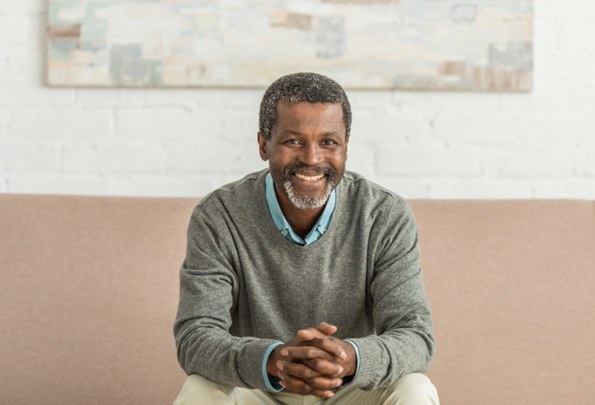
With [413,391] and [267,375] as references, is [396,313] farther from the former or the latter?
[267,375]

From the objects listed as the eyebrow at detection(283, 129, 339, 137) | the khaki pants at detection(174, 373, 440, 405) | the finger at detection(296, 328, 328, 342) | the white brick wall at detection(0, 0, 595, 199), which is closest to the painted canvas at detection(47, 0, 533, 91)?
the white brick wall at detection(0, 0, 595, 199)

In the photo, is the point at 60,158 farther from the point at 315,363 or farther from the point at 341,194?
the point at 315,363

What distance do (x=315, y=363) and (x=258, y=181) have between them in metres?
0.53

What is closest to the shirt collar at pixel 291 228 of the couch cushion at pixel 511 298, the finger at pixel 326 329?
the finger at pixel 326 329

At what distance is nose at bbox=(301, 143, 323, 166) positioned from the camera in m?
1.91

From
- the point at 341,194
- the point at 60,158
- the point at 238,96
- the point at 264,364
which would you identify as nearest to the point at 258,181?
the point at 341,194

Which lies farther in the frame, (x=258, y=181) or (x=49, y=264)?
(x=49, y=264)

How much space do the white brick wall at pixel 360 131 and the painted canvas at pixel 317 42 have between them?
0.17 feet

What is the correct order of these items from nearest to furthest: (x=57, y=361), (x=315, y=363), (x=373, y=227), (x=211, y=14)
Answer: (x=315, y=363), (x=373, y=227), (x=57, y=361), (x=211, y=14)

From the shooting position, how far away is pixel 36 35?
8.93 ft

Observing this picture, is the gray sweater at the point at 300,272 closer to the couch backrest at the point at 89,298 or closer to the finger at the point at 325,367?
the finger at the point at 325,367

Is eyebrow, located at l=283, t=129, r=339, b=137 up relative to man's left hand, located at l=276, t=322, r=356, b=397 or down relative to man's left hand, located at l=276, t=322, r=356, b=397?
up

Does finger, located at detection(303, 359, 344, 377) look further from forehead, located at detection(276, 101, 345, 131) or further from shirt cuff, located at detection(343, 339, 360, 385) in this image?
forehead, located at detection(276, 101, 345, 131)

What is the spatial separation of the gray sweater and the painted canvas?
0.70m
